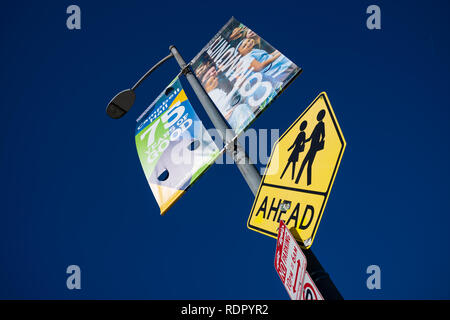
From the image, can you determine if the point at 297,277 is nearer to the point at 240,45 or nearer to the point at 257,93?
the point at 257,93

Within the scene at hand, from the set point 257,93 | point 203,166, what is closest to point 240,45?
point 257,93

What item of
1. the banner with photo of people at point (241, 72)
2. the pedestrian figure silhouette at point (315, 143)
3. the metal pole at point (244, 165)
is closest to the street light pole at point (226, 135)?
the metal pole at point (244, 165)

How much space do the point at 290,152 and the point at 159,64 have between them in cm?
477

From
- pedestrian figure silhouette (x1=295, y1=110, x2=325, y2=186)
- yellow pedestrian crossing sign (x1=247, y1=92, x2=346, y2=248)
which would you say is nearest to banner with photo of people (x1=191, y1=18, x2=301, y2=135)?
yellow pedestrian crossing sign (x1=247, y1=92, x2=346, y2=248)

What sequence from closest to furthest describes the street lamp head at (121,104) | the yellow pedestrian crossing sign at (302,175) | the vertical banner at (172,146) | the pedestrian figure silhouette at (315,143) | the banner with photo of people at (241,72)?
the yellow pedestrian crossing sign at (302,175) < the pedestrian figure silhouette at (315,143) < the banner with photo of people at (241,72) < the vertical banner at (172,146) < the street lamp head at (121,104)

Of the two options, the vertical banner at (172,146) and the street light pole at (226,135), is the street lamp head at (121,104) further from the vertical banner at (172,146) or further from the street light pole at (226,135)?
the vertical banner at (172,146)

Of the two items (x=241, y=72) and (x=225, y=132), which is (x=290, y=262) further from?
(x=241, y=72)

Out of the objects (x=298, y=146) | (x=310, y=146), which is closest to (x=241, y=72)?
(x=298, y=146)

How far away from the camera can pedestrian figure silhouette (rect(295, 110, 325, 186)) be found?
223 cm

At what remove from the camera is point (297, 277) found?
1.99 meters

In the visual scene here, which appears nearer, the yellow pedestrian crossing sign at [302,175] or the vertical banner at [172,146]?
the yellow pedestrian crossing sign at [302,175]

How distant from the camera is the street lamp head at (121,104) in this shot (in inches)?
243

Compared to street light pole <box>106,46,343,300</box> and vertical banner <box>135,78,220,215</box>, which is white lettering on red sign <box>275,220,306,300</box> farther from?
vertical banner <box>135,78,220,215</box>

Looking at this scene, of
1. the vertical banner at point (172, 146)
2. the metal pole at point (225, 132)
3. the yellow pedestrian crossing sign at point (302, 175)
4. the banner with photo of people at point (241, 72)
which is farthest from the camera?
the vertical banner at point (172, 146)
